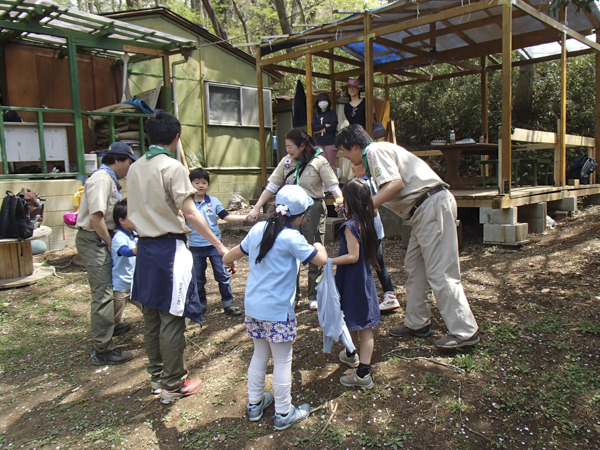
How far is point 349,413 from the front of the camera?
9.45ft

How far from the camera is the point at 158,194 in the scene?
3.00 m

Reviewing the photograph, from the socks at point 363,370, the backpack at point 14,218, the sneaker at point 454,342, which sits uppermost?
the backpack at point 14,218

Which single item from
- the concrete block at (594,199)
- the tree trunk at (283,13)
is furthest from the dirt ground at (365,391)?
the tree trunk at (283,13)

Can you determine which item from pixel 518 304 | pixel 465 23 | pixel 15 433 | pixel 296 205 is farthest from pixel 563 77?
pixel 15 433

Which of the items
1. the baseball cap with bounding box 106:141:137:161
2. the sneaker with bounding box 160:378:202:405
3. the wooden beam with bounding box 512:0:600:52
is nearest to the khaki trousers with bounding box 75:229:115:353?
the baseball cap with bounding box 106:141:137:161

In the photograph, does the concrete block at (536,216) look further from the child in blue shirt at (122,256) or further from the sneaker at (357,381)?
the child in blue shirt at (122,256)

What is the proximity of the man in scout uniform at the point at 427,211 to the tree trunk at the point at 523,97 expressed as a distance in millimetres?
10294

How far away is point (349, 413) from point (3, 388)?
2847 millimetres

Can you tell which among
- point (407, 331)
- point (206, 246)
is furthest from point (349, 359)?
point (206, 246)

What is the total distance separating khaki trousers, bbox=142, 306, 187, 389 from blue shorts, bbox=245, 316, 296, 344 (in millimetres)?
647

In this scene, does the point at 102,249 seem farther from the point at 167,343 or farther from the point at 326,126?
the point at 326,126

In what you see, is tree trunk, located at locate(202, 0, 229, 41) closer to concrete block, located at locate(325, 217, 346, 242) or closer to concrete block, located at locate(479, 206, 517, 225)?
concrete block, located at locate(325, 217, 346, 242)

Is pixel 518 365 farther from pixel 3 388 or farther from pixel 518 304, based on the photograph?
pixel 3 388

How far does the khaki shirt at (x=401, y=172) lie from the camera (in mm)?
3352
